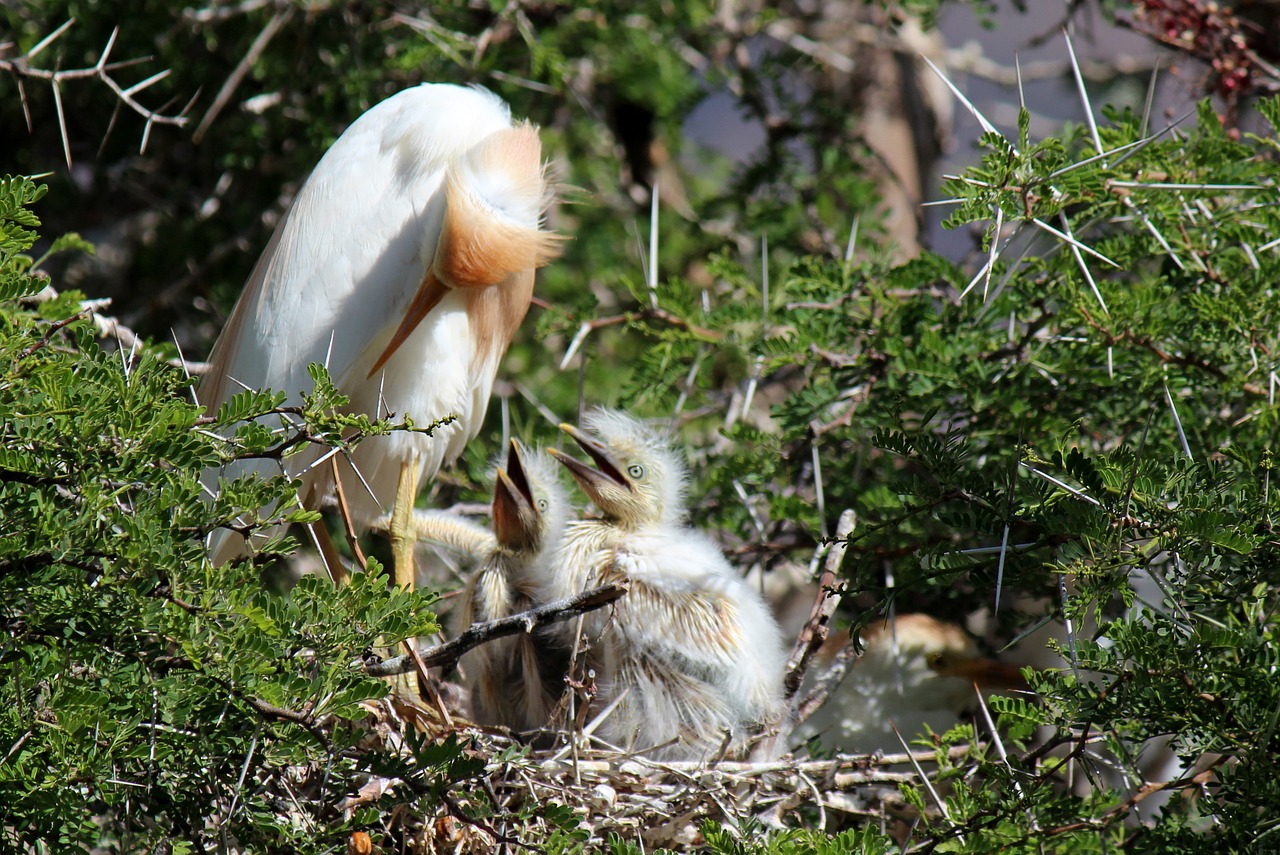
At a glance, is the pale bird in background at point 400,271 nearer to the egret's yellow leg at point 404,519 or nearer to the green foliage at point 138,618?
the egret's yellow leg at point 404,519

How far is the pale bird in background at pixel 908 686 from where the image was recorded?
101 inches

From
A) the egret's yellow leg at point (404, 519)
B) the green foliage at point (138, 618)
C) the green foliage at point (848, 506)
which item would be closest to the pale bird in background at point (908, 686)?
the green foliage at point (848, 506)

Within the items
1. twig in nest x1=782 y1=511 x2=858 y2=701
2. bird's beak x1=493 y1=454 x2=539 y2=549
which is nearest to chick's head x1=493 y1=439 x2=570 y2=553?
bird's beak x1=493 y1=454 x2=539 y2=549

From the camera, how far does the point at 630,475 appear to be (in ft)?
8.09

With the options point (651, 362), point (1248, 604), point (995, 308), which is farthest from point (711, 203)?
point (1248, 604)

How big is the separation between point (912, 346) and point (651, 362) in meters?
0.58

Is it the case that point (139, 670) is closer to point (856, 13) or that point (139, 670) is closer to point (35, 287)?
point (35, 287)

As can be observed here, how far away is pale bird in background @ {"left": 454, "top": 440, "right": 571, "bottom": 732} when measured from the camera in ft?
7.66

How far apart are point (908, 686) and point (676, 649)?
0.77 m

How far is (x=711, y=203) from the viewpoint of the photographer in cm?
349

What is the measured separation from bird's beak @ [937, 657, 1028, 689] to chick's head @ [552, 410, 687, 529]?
759 mm

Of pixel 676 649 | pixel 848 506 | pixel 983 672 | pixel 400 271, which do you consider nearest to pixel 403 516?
pixel 400 271

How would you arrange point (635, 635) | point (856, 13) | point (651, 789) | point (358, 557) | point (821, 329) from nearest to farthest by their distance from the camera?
1. point (358, 557)
2. point (651, 789)
3. point (635, 635)
4. point (821, 329)
5. point (856, 13)

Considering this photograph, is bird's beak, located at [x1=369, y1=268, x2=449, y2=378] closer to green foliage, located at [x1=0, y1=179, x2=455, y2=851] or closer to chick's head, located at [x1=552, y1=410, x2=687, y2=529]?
chick's head, located at [x1=552, y1=410, x2=687, y2=529]
